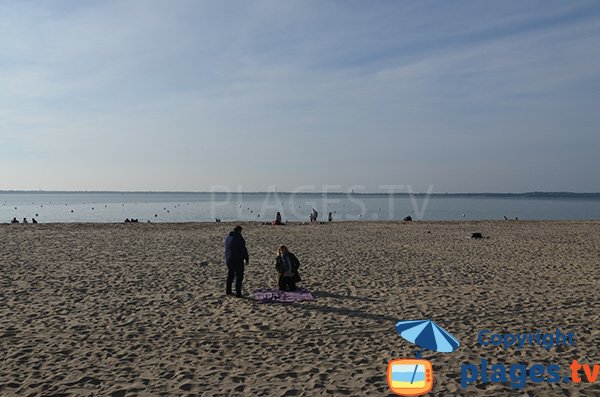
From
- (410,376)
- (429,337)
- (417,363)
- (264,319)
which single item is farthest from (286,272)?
(410,376)

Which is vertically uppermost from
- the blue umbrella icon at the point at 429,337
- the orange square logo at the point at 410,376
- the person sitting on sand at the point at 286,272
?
the person sitting on sand at the point at 286,272

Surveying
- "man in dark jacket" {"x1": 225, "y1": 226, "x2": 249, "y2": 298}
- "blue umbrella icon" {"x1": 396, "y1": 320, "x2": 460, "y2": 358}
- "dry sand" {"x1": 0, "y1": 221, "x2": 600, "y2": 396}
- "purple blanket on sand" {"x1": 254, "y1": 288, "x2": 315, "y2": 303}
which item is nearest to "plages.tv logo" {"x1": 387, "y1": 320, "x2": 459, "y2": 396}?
"blue umbrella icon" {"x1": 396, "y1": 320, "x2": 460, "y2": 358}

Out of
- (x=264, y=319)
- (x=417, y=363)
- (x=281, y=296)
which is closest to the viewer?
(x=417, y=363)

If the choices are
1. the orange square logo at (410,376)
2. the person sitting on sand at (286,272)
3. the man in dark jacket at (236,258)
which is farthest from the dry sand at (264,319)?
the person sitting on sand at (286,272)

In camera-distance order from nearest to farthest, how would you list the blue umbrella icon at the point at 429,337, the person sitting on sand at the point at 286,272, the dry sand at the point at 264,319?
the dry sand at the point at 264,319 < the blue umbrella icon at the point at 429,337 < the person sitting on sand at the point at 286,272

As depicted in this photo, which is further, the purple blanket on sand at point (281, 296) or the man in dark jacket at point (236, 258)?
the man in dark jacket at point (236, 258)

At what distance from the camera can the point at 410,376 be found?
21.0 ft

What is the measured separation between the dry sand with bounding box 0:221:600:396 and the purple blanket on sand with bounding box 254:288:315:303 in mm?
316

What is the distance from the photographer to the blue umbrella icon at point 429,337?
7367 millimetres

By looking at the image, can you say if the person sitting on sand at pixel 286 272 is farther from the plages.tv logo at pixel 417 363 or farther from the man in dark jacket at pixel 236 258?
the plages.tv logo at pixel 417 363

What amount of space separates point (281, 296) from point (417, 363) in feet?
16.4

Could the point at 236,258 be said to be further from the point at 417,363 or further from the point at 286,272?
the point at 417,363

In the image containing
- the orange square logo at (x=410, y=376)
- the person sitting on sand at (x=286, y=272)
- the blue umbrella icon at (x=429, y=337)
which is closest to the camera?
the orange square logo at (x=410, y=376)

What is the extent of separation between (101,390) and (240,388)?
1.87 meters
